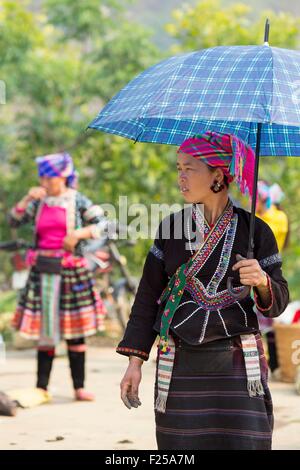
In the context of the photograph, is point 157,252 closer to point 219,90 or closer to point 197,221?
point 197,221

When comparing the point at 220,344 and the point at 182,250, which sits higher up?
the point at 182,250

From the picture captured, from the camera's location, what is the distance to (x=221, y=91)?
3438 millimetres

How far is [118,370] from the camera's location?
850 cm

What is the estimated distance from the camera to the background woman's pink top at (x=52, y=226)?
6.84 metres

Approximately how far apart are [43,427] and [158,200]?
5.36 meters

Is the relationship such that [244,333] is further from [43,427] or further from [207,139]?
[43,427]

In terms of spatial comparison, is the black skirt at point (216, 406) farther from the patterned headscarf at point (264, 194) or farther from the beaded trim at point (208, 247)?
the patterned headscarf at point (264, 194)

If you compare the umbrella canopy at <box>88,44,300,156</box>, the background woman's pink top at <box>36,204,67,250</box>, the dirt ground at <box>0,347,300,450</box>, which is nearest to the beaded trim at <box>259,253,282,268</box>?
the umbrella canopy at <box>88,44,300,156</box>

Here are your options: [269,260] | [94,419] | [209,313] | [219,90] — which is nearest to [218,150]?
[219,90]

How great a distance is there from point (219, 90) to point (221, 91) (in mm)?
14

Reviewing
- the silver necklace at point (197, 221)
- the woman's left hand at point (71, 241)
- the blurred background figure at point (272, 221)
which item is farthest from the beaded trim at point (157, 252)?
the blurred background figure at point (272, 221)

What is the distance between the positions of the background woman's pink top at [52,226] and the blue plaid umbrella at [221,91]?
286cm
